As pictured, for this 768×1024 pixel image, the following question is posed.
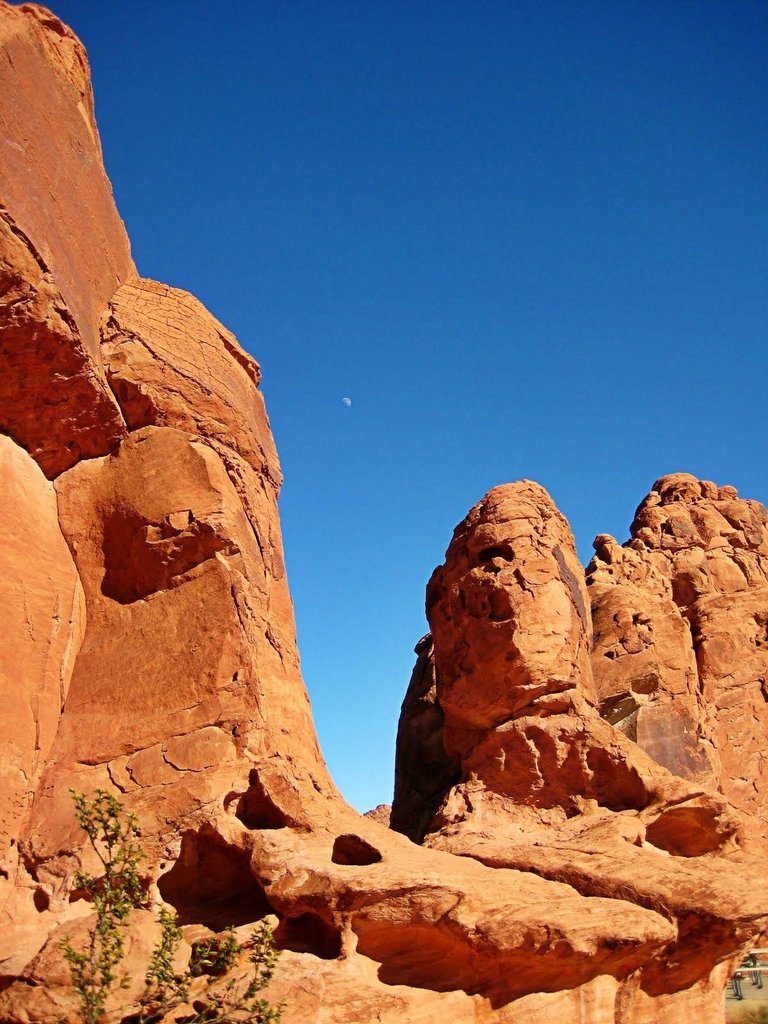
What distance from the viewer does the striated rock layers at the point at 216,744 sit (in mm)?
7926

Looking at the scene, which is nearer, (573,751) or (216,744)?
(216,744)

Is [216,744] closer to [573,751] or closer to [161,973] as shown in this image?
[161,973]

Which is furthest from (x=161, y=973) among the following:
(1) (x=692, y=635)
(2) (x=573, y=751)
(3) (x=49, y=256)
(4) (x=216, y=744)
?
(1) (x=692, y=635)

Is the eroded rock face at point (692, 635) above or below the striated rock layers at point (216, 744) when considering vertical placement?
above

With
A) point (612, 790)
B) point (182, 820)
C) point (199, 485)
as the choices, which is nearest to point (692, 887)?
point (612, 790)

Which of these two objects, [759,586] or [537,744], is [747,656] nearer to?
[759,586]

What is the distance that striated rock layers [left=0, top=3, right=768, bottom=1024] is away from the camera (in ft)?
26.0

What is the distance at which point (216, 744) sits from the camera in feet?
28.6

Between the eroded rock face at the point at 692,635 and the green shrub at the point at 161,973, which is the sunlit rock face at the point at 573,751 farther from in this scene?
the green shrub at the point at 161,973

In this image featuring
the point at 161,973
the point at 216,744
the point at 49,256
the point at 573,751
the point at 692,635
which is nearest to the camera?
the point at 161,973

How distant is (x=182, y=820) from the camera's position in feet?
26.9

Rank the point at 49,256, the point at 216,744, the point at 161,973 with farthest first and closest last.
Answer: the point at 49,256 → the point at 216,744 → the point at 161,973

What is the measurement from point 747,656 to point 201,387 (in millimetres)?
15524

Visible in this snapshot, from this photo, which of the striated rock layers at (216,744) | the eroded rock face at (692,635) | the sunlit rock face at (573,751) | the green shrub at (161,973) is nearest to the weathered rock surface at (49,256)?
the striated rock layers at (216,744)
